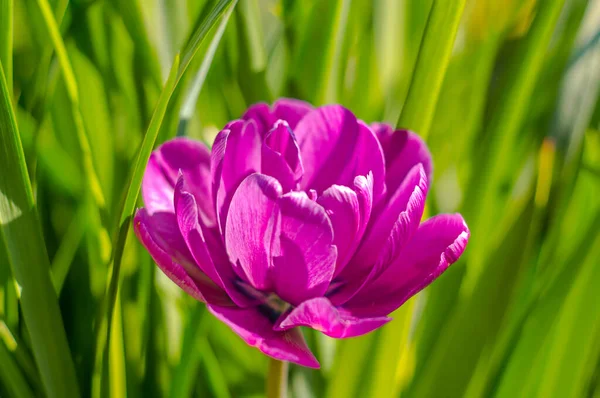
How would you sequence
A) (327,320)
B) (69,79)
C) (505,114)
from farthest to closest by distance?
(505,114), (69,79), (327,320)

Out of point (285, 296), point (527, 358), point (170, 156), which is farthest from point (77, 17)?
point (527, 358)

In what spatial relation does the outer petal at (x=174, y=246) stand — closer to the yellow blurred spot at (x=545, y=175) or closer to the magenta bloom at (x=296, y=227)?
the magenta bloom at (x=296, y=227)

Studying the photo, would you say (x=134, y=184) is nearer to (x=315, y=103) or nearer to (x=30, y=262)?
(x=30, y=262)

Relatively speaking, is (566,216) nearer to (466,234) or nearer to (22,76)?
(466,234)

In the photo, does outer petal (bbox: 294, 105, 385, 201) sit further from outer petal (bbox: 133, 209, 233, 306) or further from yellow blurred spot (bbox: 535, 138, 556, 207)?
yellow blurred spot (bbox: 535, 138, 556, 207)

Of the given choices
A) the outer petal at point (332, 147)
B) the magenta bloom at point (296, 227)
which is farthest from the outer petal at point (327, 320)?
the outer petal at point (332, 147)

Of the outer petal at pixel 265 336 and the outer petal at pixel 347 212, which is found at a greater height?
the outer petal at pixel 347 212

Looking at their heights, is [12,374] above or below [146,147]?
below

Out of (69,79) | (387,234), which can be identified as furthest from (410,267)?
(69,79)
